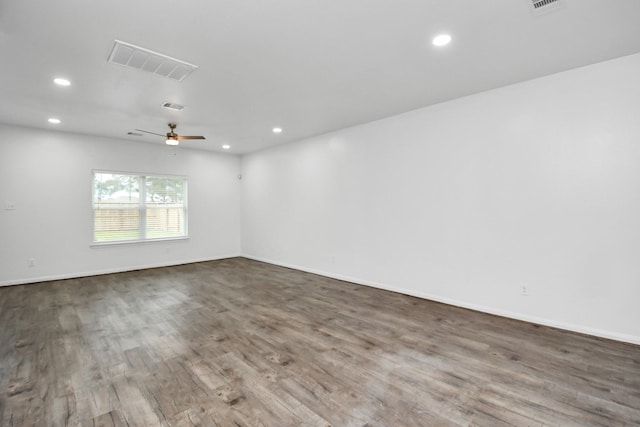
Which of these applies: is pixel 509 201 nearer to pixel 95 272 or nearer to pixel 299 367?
pixel 299 367

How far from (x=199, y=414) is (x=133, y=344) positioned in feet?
4.79

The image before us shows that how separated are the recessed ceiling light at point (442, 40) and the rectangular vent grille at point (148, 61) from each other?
228 cm

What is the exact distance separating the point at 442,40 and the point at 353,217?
10.4ft

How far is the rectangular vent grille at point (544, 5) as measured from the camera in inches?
82.7

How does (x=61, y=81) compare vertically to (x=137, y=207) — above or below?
above

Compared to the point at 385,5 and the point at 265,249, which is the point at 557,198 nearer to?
the point at 385,5

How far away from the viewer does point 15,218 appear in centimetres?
513

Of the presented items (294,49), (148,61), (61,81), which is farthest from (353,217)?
(61,81)

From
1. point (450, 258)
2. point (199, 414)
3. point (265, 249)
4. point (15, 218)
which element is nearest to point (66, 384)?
point (199, 414)

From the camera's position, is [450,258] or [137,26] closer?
[137,26]

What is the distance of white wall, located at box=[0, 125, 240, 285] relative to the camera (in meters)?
5.11

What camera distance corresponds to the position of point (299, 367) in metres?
2.49

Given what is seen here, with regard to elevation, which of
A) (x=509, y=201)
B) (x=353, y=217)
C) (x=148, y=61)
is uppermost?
(x=148, y=61)

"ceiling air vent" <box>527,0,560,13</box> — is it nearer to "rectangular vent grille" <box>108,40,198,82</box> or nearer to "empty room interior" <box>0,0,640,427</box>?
"empty room interior" <box>0,0,640,427</box>
